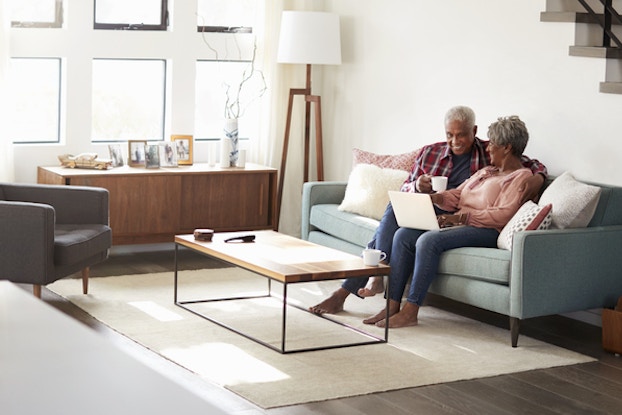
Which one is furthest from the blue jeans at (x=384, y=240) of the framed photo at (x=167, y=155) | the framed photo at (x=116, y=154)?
the framed photo at (x=116, y=154)

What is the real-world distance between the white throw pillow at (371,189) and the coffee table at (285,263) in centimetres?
70

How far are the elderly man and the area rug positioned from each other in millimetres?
143

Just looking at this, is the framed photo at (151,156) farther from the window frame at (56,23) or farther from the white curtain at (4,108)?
the window frame at (56,23)

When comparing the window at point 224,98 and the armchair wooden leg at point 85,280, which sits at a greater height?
the window at point 224,98

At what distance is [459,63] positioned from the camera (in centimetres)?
628

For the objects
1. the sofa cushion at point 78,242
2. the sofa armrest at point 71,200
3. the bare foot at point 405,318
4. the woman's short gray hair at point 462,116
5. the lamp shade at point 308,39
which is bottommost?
the bare foot at point 405,318

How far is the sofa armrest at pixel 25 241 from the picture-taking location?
4973 mm

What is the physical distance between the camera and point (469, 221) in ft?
17.4

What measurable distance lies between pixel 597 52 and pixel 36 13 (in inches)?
140

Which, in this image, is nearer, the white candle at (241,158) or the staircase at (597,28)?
the staircase at (597,28)

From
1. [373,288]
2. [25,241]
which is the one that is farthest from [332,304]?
[25,241]

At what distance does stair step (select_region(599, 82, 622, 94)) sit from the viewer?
5.09m

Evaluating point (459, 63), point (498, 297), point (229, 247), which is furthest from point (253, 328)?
point (459, 63)

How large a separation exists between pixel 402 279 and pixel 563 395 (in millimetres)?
1307
